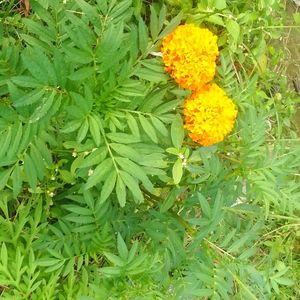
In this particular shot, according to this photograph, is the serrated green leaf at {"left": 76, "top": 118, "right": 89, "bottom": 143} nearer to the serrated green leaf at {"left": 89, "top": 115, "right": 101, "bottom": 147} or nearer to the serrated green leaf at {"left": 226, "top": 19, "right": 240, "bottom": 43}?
the serrated green leaf at {"left": 89, "top": 115, "right": 101, "bottom": 147}

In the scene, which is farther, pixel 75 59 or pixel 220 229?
pixel 220 229

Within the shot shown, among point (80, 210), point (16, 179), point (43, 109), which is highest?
point (43, 109)

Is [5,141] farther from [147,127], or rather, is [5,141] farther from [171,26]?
[171,26]

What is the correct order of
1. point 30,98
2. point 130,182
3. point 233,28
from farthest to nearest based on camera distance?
point 233,28, point 130,182, point 30,98

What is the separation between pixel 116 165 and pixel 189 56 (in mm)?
413

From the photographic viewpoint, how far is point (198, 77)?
4.87 ft

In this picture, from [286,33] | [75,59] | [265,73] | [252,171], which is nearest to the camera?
[75,59]

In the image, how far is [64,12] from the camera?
1.40 meters

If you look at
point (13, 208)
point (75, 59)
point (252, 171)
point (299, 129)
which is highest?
point (75, 59)

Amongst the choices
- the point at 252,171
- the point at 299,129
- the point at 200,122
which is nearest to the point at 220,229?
the point at 252,171

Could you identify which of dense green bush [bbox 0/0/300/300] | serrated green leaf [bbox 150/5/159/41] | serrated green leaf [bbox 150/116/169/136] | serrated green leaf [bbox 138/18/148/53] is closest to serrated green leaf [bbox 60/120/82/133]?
dense green bush [bbox 0/0/300/300]

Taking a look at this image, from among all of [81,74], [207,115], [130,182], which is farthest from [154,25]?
[130,182]

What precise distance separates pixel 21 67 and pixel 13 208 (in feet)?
1.92

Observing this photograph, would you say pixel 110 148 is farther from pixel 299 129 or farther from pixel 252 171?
pixel 299 129
